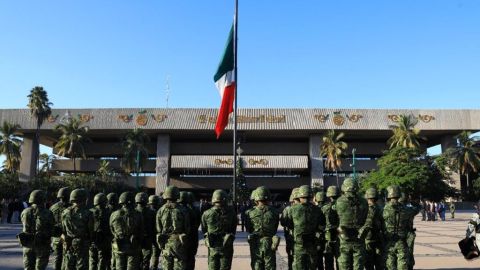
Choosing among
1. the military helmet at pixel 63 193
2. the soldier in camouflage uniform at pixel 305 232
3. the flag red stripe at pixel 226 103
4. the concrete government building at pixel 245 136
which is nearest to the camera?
the soldier in camouflage uniform at pixel 305 232

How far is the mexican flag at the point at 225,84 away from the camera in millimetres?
13414

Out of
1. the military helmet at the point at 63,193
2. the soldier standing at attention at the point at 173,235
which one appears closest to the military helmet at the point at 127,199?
the soldier standing at attention at the point at 173,235

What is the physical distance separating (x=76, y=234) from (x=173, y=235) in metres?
1.89

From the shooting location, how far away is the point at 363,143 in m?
60.7

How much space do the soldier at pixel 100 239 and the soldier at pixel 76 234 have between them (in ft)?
1.12

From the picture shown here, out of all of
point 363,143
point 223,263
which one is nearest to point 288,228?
point 223,263

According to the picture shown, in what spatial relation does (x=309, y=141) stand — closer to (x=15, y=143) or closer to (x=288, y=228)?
(x=15, y=143)

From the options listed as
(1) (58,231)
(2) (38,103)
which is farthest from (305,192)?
(2) (38,103)

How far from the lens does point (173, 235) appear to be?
25.2 feet

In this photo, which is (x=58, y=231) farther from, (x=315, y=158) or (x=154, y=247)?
(x=315, y=158)

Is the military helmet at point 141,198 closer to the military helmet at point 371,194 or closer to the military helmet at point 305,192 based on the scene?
the military helmet at point 305,192

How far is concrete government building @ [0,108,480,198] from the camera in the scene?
53562 mm

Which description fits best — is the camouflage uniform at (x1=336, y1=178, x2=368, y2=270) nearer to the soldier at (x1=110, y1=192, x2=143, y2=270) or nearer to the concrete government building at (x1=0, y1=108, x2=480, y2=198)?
the soldier at (x1=110, y1=192, x2=143, y2=270)

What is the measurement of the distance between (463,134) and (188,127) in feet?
107
